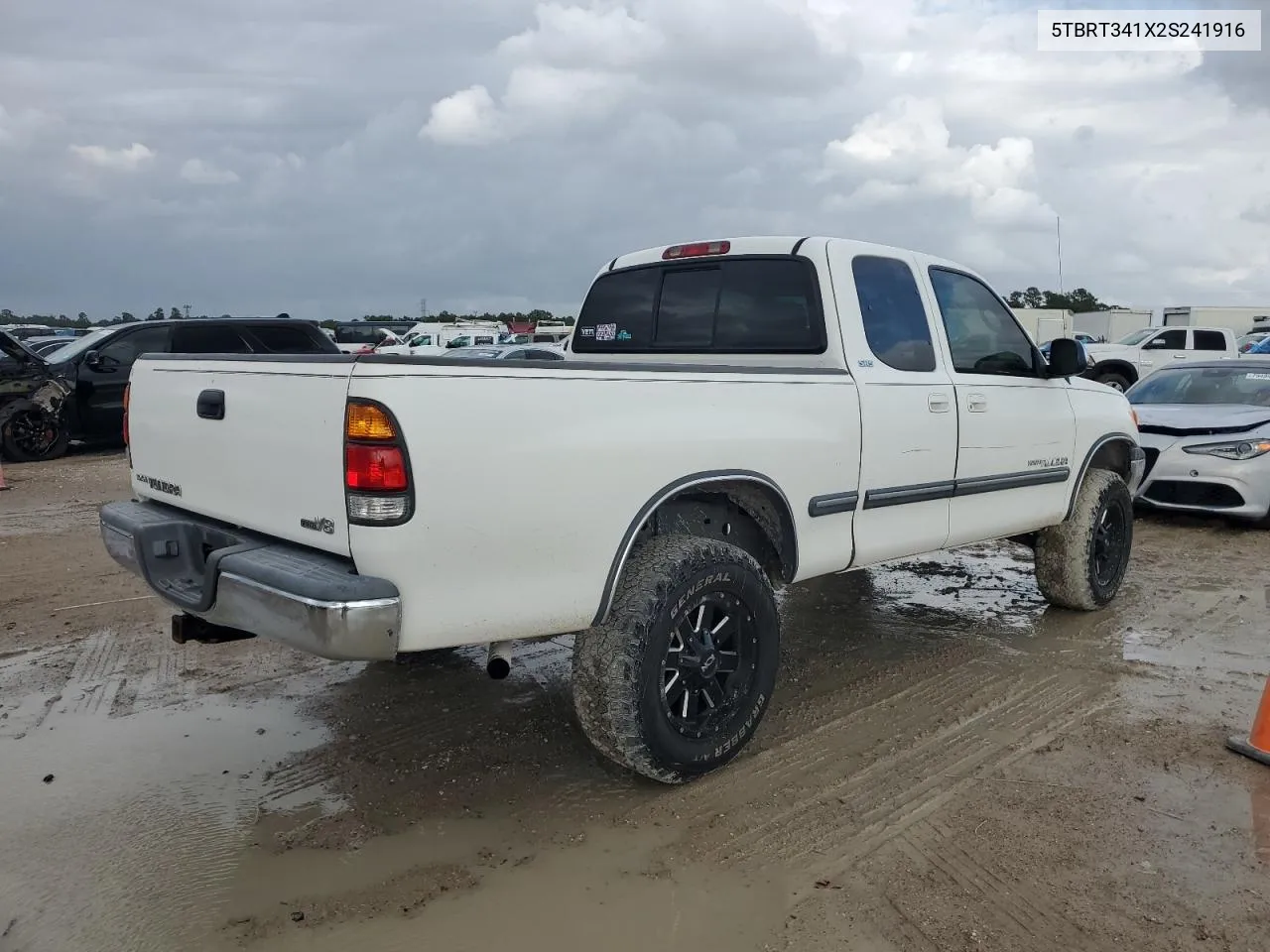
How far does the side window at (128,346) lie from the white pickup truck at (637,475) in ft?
32.4

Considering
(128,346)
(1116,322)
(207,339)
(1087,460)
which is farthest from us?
(1116,322)

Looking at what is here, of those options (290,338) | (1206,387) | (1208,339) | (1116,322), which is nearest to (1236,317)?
(1116,322)

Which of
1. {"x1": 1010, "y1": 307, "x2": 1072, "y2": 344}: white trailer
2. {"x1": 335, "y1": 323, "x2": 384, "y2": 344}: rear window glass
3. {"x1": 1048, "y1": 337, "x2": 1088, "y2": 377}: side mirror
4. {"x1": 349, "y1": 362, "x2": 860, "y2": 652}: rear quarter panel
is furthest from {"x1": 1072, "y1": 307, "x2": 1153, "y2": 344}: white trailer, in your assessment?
{"x1": 349, "y1": 362, "x2": 860, "y2": 652}: rear quarter panel

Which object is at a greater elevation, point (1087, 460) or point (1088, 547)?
point (1087, 460)

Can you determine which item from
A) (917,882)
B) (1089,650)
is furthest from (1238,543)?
(917,882)

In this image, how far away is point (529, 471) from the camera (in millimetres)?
2961

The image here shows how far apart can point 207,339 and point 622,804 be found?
10.7m

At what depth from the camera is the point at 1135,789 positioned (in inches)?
141

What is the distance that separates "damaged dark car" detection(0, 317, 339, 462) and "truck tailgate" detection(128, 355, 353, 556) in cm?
880

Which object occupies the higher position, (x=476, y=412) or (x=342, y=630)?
(x=476, y=412)

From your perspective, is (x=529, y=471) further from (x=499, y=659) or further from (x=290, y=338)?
(x=290, y=338)

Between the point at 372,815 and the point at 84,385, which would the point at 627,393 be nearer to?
the point at 372,815

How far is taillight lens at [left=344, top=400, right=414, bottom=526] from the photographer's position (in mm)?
2746

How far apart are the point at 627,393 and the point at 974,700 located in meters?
2.35
